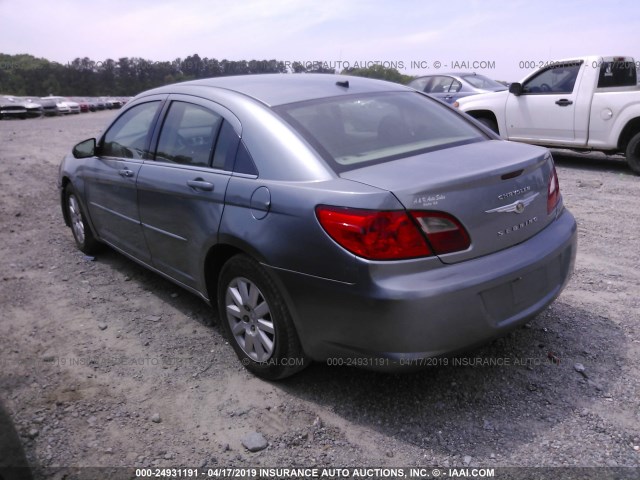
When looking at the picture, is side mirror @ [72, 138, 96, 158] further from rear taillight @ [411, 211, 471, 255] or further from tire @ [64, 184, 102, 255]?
rear taillight @ [411, 211, 471, 255]

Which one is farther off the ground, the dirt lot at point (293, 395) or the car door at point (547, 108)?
the car door at point (547, 108)

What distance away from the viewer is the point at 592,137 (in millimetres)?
8484

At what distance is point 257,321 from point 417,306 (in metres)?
1.00

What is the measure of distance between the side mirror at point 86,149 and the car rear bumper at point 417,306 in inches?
112

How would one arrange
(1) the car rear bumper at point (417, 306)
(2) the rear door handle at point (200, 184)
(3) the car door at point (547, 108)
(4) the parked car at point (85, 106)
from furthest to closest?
(4) the parked car at point (85, 106) → (3) the car door at point (547, 108) → (2) the rear door handle at point (200, 184) → (1) the car rear bumper at point (417, 306)

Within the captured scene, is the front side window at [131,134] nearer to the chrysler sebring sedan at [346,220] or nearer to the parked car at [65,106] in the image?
the chrysler sebring sedan at [346,220]

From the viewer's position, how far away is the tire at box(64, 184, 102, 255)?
17.2 ft

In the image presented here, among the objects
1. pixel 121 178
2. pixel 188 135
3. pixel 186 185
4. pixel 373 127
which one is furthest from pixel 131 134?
pixel 373 127

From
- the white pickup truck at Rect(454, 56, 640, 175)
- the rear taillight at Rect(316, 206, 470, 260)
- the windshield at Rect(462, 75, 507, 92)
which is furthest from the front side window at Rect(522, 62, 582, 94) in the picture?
the rear taillight at Rect(316, 206, 470, 260)

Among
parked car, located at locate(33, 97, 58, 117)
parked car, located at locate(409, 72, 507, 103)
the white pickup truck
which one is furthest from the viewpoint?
parked car, located at locate(33, 97, 58, 117)

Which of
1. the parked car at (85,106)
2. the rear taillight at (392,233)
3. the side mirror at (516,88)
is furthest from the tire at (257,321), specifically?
the parked car at (85,106)

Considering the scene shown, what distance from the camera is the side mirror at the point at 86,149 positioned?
4.83m

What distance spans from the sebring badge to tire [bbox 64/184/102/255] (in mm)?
3850

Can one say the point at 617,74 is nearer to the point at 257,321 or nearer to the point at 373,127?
the point at 373,127
